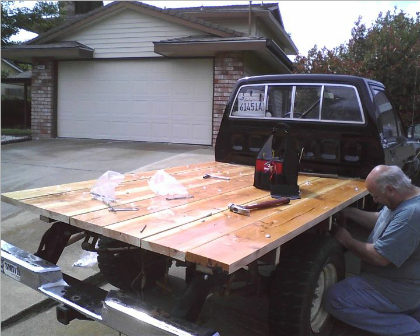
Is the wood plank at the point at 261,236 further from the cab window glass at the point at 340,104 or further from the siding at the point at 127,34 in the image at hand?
the siding at the point at 127,34

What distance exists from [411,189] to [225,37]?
27.2 ft

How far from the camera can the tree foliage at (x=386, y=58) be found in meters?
10.4

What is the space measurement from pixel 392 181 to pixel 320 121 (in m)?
1.69

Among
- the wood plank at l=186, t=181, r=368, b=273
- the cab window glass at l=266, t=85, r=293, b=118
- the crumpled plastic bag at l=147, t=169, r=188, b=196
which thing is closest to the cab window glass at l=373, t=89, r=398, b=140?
the cab window glass at l=266, t=85, r=293, b=118

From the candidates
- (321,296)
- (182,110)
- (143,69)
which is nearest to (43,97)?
(143,69)

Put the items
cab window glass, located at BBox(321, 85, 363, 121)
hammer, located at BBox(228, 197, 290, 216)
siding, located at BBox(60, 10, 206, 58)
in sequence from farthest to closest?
siding, located at BBox(60, 10, 206, 58) → cab window glass, located at BBox(321, 85, 363, 121) → hammer, located at BBox(228, 197, 290, 216)

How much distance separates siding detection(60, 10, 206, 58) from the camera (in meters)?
11.6

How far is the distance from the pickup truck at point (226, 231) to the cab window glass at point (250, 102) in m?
0.25

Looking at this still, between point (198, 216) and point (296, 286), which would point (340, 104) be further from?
point (198, 216)

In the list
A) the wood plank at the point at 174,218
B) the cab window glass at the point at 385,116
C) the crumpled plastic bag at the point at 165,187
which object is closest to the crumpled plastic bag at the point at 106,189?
the crumpled plastic bag at the point at 165,187

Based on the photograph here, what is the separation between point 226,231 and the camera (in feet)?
7.05

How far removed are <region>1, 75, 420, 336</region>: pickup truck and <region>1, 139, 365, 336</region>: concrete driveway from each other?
37 centimetres

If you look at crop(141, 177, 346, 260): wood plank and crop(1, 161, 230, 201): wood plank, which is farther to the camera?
crop(1, 161, 230, 201): wood plank

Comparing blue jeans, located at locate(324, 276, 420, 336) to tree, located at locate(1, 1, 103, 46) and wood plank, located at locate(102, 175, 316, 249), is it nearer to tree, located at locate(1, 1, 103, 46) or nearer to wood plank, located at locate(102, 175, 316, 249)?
wood plank, located at locate(102, 175, 316, 249)
